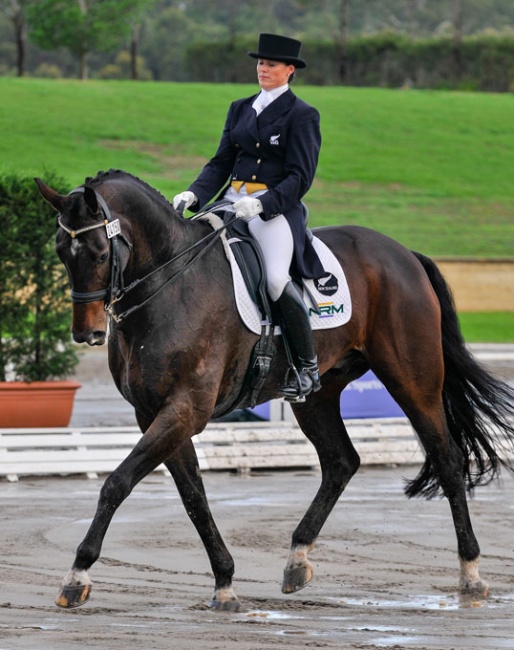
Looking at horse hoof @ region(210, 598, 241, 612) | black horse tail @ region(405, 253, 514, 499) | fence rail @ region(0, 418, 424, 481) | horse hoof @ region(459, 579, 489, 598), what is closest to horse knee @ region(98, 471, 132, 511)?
horse hoof @ region(210, 598, 241, 612)

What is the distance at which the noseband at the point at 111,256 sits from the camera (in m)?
6.29

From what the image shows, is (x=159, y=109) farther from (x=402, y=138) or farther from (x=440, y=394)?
(x=440, y=394)

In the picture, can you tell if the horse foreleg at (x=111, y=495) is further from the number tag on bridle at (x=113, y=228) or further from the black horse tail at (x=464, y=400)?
the black horse tail at (x=464, y=400)

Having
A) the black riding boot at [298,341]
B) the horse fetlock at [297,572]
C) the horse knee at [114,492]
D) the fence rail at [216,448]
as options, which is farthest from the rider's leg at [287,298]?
the fence rail at [216,448]

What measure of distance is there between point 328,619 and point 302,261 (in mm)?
2152

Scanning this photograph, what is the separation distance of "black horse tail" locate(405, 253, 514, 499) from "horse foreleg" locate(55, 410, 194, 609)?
94.8 inches

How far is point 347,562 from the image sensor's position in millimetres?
8203

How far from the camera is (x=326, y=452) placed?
815 cm

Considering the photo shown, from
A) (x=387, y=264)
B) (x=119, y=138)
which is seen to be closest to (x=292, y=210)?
(x=387, y=264)

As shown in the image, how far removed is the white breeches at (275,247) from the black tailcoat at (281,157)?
7 centimetres

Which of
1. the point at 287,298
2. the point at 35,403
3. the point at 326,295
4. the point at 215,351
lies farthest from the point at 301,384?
the point at 35,403

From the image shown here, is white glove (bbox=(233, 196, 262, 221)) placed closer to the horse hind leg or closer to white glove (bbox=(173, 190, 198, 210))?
white glove (bbox=(173, 190, 198, 210))

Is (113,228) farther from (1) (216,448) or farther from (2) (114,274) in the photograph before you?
(1) (216,448)

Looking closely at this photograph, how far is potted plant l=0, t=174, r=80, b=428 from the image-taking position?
13211 mm
